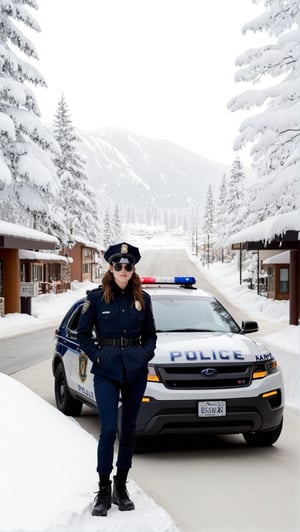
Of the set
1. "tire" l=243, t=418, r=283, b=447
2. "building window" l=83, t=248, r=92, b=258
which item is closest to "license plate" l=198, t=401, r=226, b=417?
"tire" l=243, t=418, r=283, b=447

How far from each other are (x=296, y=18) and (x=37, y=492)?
16428 mm

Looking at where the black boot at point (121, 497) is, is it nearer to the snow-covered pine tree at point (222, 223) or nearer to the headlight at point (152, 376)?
the headlight at point (152, 376)

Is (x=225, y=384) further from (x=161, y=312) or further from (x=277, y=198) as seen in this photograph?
(x=277, y=198)

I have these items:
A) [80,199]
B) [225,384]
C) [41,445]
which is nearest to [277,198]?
[225,384]

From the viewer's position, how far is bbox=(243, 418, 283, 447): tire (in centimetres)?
754

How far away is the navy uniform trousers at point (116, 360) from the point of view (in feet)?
16.3

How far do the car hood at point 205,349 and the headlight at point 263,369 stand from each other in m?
0.06

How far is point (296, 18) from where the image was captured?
1816cm

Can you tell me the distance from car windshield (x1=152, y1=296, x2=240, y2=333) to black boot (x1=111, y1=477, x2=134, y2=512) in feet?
10.3

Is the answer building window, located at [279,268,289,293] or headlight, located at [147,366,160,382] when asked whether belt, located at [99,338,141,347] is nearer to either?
headlight, located at [147,366,160,382]

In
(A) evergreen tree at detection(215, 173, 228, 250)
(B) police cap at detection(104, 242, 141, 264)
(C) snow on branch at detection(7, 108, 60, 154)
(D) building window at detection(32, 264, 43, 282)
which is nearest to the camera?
(B) police cap at detection(104, 242, 141, 264)

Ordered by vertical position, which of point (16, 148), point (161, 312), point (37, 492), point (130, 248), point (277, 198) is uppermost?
point (16, 148)

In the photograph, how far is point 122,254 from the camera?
5.20 m

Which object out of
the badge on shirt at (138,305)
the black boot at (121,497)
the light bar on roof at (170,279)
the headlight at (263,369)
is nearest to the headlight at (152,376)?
the headlight at (263,369)
